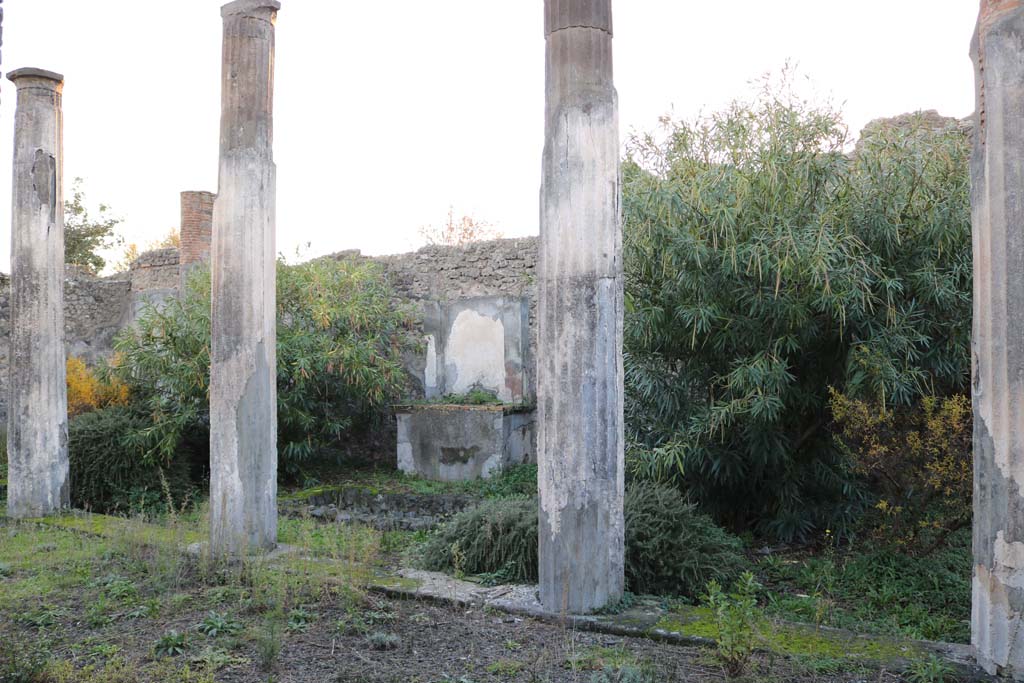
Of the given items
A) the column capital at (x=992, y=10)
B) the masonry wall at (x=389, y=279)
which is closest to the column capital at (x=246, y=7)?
the column capital at (x=992, y=10)

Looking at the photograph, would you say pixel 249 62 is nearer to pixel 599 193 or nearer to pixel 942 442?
pixel 599 193

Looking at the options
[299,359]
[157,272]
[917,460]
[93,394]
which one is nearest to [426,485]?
[299,359]

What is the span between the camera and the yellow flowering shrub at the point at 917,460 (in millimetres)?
4855

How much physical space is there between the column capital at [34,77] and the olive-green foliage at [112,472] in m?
3.28

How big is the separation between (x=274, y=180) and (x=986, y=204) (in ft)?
14.3

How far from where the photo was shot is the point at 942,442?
4875 mm

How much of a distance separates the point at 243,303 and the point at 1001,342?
4.40 meters

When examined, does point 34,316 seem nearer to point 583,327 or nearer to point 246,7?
point 246,7

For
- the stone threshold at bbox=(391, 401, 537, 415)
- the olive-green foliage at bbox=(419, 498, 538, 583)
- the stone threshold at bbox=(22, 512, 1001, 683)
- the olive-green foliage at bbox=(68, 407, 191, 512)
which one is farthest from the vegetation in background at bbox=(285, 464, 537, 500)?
the stone threshold at bbox=(22, 512, 1001, 683)

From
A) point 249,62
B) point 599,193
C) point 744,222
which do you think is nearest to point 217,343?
point 249,62

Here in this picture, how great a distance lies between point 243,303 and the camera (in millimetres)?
5648

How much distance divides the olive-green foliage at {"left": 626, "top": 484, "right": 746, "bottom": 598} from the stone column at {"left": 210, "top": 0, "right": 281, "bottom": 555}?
2.50 metres

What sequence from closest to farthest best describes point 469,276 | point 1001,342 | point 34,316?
point 1001,342 < point 34,316 < point 469,276

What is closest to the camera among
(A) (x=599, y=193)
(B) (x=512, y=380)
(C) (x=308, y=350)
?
(A) (x=599, y=193)
